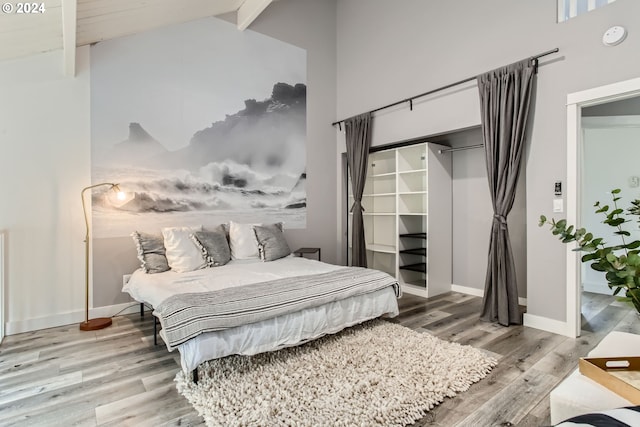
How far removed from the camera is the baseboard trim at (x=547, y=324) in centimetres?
286

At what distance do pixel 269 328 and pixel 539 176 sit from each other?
278 centimetres

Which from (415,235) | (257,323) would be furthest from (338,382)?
(415,235)

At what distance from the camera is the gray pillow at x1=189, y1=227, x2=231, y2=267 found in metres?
3.49

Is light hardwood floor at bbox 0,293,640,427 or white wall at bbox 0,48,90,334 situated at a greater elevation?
white wall at bbox 0,48,90,334

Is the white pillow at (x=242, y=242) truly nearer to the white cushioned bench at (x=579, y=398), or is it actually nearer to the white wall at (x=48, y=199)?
the white wall at (x=48, y=199)

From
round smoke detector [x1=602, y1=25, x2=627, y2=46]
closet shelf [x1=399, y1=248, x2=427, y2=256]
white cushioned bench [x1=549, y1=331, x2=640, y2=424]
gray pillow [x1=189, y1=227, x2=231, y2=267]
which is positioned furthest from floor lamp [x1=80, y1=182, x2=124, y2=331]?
round smoke detector [x1=602, y1=25, x2=627, y2=46]

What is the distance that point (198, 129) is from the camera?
13.2 feet

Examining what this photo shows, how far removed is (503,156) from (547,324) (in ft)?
5.28

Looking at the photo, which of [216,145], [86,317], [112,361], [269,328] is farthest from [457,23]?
[86,317]

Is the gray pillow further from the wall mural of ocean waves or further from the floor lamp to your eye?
the floor lamp

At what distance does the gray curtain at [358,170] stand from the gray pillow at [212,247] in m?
1.96

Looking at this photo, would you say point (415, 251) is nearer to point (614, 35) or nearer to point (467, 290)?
point (467, 290)

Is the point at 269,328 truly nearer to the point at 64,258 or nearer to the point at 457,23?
the point at 64,258

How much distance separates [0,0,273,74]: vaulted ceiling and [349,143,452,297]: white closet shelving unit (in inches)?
106
